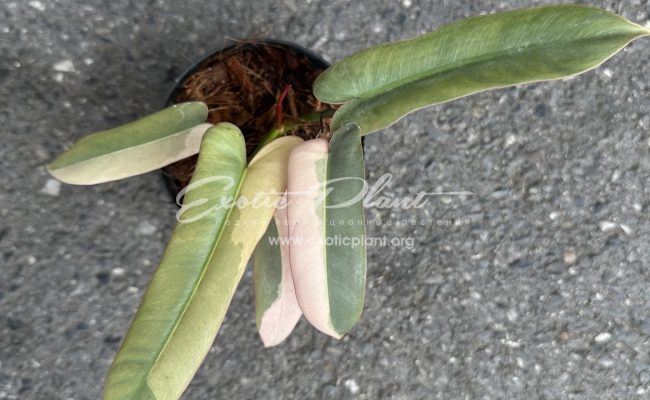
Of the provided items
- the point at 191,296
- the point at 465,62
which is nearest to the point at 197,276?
the point at 191,296

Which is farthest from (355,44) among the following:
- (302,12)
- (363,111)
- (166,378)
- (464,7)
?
(166,378)

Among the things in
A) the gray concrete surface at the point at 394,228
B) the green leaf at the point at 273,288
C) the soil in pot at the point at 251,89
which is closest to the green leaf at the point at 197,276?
the green leaf at the point at 273,288

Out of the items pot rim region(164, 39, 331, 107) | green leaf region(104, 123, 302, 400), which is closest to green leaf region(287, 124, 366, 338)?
green leaf region(104, 123, 302, 400)

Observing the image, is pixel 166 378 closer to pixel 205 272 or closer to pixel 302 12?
pixel 205 272

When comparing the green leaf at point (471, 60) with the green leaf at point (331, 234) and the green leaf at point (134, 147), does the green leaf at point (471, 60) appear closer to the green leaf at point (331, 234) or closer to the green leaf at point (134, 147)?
the green leaf at point (331, 234)

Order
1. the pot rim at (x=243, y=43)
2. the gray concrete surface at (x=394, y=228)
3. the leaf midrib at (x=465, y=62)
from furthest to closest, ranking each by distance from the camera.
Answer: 1. the gray concrete surface at (x=394, y=228)
2. the pot rim at (x=243, y=43)
3. the leaf midrib at (x=465, y=62)

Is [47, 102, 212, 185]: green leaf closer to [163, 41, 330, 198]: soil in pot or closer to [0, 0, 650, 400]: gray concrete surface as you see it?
[163, 41, 330, 198]: soil in pot

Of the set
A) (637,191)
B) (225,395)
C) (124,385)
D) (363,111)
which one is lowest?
(225,395)
